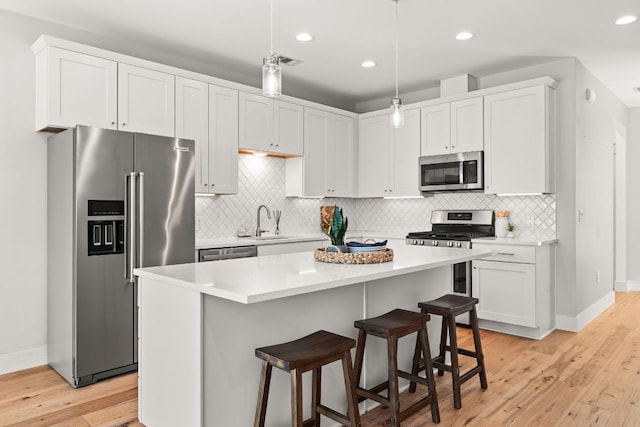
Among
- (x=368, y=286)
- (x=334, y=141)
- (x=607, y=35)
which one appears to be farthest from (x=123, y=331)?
(x=607, y=35)

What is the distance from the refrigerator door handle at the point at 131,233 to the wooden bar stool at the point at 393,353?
1778 mm

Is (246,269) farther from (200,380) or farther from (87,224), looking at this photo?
(87,224)

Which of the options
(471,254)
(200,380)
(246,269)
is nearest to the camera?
(200,380)

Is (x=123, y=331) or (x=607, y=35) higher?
(x=607, y=35)

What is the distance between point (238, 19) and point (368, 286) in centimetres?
230

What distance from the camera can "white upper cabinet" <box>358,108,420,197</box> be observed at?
206 inches

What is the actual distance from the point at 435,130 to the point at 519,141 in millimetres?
947

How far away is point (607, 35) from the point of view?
12.4ft

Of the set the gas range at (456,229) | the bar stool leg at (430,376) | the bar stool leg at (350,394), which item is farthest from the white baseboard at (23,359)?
the gas range at (456,229)

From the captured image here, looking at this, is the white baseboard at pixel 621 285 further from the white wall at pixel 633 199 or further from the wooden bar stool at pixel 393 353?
the wooden bar stool at pixel 393 353

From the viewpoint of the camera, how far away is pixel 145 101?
3688 millimetres

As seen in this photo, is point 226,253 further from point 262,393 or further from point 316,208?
point 262,393

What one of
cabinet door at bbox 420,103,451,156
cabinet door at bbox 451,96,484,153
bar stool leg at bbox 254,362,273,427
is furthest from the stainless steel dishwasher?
cabinet door at bbox 451,96,484,153

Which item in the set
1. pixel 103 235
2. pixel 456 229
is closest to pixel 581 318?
pixel 456 229
